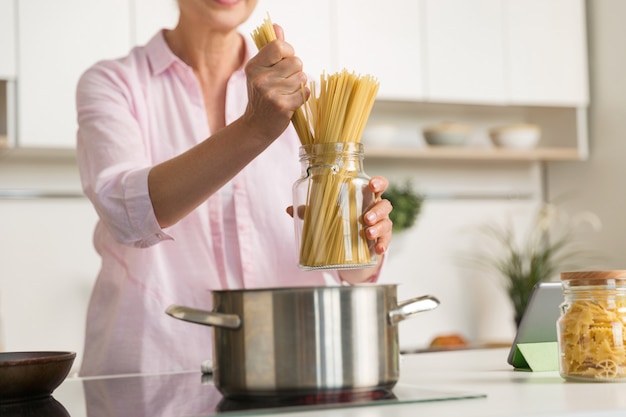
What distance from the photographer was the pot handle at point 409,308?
0.87 metres

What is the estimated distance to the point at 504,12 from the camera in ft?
11.3

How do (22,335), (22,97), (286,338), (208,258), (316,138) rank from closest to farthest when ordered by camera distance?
(286,338) < (316,138) < (208,258) < (22,97) < (22,335)

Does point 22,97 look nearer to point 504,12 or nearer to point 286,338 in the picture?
point 504,12

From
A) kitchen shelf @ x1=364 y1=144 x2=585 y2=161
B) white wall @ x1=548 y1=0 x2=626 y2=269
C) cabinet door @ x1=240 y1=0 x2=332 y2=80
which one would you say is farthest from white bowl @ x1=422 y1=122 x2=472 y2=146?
white wall @ x1=548 y1=0 x2=626 y2=269

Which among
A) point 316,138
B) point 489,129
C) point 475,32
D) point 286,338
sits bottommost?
point 286,338

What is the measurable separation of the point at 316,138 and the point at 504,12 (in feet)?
8.27

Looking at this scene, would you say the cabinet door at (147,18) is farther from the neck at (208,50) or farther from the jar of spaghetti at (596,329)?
the jar of spaghetti at (596,329)

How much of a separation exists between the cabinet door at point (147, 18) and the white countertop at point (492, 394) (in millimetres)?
1812

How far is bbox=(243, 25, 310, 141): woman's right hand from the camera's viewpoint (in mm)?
1101

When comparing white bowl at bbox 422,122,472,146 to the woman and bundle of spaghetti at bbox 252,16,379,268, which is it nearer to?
the woman

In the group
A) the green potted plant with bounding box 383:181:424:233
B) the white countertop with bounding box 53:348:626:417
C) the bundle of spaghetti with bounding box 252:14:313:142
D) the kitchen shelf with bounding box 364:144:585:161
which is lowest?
the white countertop with bounding box 53:348:626:417

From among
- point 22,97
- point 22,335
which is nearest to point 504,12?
point 22,97

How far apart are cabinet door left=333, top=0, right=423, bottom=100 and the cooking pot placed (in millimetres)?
2372

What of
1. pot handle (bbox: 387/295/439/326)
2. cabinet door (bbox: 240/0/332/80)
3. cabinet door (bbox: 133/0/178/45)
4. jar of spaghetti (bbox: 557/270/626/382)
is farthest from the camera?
cabinet door (bbox: 240/0/332/80)
